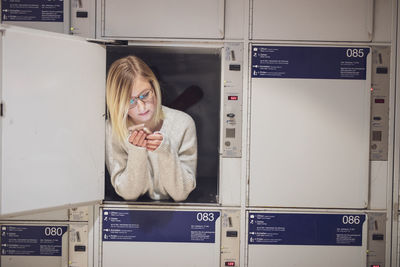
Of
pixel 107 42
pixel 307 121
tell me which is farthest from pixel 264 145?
pixel 107 42

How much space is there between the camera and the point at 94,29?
2.79m

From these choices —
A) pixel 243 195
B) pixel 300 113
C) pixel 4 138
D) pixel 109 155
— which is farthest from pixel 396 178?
pixel 4 138

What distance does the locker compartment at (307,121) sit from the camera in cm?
280

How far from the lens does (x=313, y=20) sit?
278 centimetres

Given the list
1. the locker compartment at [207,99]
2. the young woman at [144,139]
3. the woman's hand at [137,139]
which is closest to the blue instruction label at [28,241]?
the locker compartment at [207,99]

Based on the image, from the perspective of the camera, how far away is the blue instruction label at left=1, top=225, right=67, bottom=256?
9.28ft

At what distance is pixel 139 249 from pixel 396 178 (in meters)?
2.06

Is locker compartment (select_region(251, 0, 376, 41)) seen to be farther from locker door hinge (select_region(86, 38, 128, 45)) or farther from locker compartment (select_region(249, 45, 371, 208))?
locker door hinge (select_region(86, 38, 128, 45))

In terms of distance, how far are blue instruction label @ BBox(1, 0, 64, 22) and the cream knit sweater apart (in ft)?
3.01

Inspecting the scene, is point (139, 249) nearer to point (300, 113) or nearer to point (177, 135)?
point (177, 135)

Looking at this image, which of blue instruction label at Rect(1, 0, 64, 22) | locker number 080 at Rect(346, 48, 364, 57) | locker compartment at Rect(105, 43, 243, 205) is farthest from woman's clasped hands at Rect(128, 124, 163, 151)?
locker number 080 at Rect(346, 48, 364, 57)

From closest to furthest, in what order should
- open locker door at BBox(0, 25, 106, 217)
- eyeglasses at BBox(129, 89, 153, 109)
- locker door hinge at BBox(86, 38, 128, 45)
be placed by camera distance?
open locker door at BBox(0, 25, 106, 217) < locker door hinge at BBox(86, 38, 128, 45) < eyeglasses at BBox(129, 89, 153, 109)

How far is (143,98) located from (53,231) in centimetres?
124

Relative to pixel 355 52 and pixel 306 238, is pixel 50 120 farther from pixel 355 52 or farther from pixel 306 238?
pixel 355 52
